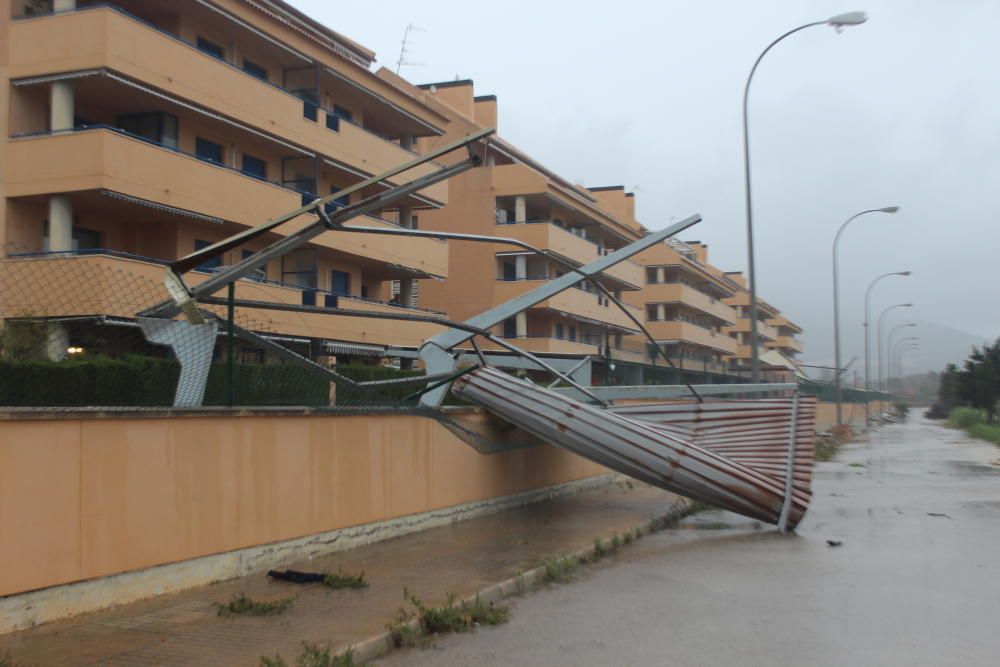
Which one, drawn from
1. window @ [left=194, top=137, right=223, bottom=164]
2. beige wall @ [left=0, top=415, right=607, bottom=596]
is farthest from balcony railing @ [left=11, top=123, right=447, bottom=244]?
beige wall @ [left=0, top=415, right=607, bottom=596]

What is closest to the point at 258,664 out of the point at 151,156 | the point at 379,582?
the point at 379,582

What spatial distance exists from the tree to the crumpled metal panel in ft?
156

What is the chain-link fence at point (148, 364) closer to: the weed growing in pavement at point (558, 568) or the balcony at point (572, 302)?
the weed growing in pavement at point (558, 568)

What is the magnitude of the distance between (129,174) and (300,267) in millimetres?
7872

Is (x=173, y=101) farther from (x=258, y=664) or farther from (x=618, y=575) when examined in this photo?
(x=258, y=664)

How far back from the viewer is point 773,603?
824 cm

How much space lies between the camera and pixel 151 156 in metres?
19.9

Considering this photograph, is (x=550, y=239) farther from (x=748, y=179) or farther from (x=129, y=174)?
(x=129, y=174)

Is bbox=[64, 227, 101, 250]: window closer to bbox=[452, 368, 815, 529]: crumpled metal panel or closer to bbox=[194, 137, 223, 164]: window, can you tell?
bbox=[194, 137, 223, 164]: window

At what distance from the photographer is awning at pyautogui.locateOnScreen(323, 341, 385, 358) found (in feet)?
86.1

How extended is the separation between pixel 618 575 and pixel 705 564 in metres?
1.29

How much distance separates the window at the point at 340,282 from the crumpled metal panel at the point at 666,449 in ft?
53.3

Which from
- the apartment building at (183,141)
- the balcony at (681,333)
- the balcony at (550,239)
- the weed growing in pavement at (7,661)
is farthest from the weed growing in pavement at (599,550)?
the balcony at (681,333)

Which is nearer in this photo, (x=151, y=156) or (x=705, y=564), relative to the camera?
(x=705, y=564)
